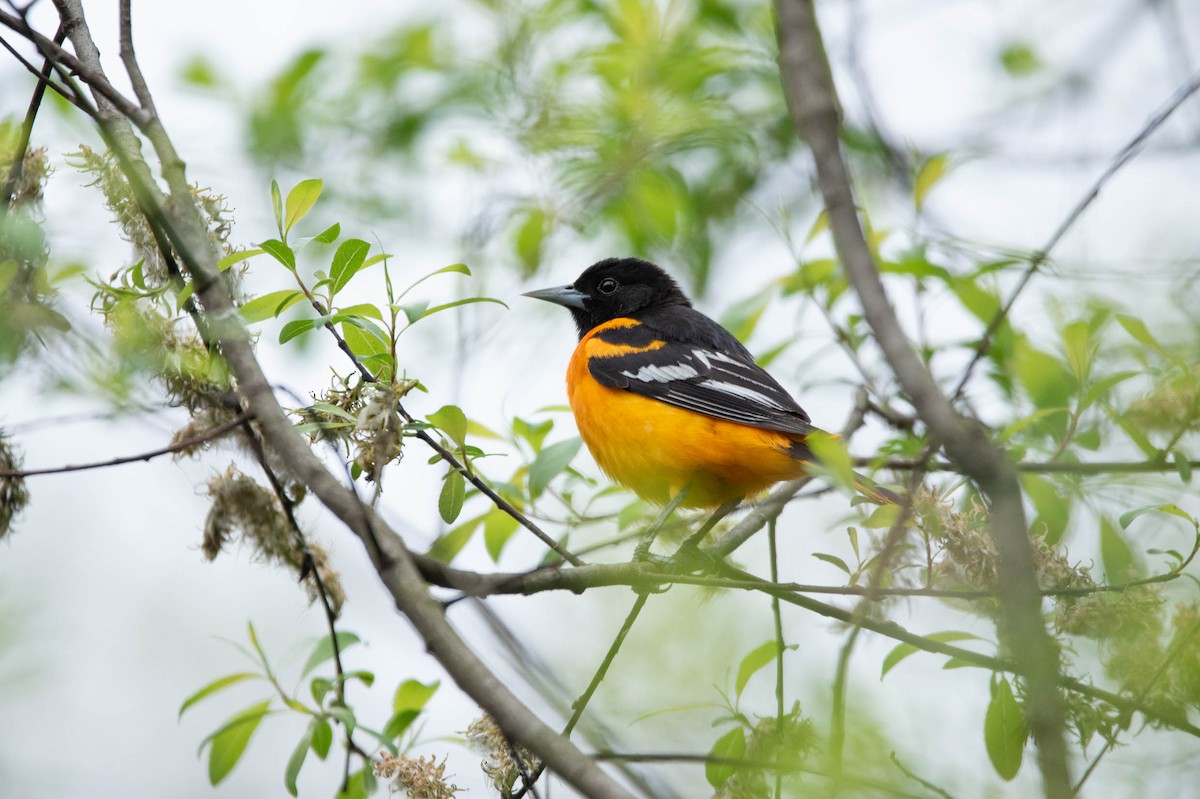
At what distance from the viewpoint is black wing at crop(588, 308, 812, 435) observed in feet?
13.1

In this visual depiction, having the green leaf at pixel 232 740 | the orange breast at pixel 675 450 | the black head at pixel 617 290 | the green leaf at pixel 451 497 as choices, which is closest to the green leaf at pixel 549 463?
the green leaf at pixel 451 497

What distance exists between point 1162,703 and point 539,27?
310 cm

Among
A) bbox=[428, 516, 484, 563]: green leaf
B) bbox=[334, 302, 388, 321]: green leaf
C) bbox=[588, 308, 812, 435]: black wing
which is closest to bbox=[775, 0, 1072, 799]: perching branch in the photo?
bbox=[334, 302, 388, 321]: green leaf

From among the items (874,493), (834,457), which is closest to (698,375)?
(874,493)

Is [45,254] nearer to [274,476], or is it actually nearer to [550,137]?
[274,476]

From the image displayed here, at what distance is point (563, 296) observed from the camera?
17.5 feet

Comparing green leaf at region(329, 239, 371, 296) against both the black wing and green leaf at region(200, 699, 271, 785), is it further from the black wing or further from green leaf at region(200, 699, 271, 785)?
the black wing

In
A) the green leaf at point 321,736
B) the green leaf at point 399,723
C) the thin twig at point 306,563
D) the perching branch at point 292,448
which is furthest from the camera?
the green leaf at point 399,723

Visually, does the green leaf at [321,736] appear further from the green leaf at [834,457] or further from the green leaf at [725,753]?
the green leaf at [834,457]

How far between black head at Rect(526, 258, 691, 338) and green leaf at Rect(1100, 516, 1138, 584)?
3.09m

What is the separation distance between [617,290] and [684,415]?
1502mm

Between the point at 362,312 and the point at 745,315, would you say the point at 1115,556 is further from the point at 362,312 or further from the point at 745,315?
the point at 362,312

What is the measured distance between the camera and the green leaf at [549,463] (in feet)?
9.82

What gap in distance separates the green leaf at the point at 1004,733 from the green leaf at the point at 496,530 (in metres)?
1.39
